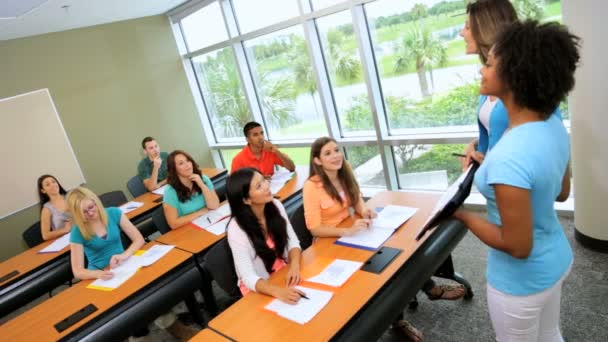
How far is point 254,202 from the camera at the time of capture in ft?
6.69

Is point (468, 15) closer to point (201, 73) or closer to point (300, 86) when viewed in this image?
point (300, 86)

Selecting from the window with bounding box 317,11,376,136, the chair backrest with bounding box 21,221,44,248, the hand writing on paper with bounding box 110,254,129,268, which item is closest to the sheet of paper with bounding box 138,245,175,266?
the hand writing on paper with bounding box 110,254,129,268

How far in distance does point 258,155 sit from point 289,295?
2446mm

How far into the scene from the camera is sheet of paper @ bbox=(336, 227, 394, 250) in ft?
6.43

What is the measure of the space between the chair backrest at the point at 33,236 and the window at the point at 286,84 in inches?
124

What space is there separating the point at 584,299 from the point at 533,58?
2045 mm

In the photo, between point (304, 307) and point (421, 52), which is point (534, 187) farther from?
point (421, 52)

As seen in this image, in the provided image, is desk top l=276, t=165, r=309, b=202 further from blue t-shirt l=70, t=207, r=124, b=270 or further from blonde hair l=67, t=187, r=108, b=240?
blonde hair l=67, t=187, r=108, b=240

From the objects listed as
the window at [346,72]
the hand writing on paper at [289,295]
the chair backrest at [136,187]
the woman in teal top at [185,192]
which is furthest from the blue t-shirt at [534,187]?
the chair backrest at [136,187]

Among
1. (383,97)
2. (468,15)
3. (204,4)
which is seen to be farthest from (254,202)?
(204,4)

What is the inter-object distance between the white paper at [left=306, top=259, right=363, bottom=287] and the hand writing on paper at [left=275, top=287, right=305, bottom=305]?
13 cm

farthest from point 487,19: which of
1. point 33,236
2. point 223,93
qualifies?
point 223,93

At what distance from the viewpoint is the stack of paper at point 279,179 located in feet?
11.3

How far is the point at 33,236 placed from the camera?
11.7ft
